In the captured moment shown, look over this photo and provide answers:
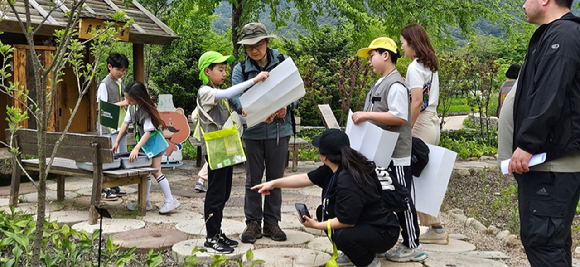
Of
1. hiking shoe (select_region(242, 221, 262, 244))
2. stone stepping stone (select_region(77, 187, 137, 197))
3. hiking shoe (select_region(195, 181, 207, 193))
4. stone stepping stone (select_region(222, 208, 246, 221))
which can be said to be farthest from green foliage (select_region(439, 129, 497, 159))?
hiking shoe (select_region(242, 221, 262, 244))

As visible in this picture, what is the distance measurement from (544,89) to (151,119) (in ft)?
13.1

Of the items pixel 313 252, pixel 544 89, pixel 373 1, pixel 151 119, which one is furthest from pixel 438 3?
pixel 544 89

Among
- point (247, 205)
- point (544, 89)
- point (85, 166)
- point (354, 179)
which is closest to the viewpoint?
point (544, 89)

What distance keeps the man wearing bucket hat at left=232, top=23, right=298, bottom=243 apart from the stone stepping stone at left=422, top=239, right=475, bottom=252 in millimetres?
1175

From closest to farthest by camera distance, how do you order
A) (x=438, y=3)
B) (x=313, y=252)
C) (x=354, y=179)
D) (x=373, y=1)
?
(x=354, y=179)
(x=313, y=252)
(x=373, y=1)
(x=438, y=3)

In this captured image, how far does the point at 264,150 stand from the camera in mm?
4801

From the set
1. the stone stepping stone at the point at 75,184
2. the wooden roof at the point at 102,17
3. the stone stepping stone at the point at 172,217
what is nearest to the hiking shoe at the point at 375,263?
the stone stepping stone at the point at 172,217

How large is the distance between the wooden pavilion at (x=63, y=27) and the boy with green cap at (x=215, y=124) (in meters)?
3.91

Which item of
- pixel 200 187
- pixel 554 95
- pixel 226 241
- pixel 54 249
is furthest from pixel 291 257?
pixel 200 187

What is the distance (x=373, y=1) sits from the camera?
10.9m

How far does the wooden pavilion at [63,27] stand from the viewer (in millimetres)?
8742

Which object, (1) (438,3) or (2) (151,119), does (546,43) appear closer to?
(2) (151,119)

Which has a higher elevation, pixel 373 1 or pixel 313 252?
pixel 373 1

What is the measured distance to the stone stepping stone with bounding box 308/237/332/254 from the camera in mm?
4534
